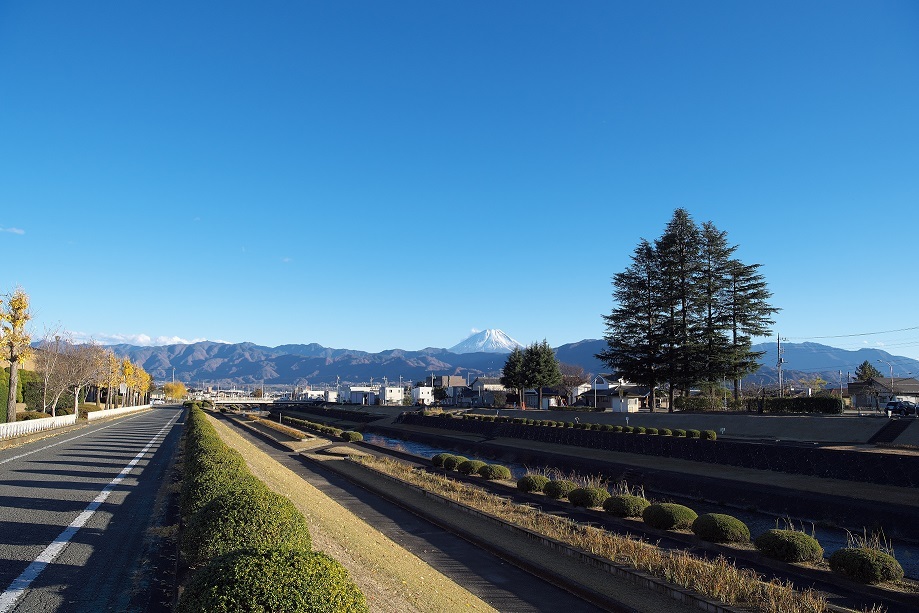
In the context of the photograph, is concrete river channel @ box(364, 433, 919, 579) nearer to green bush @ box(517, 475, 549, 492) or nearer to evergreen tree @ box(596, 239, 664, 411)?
green bush @ box(517, 475, 549, 492)

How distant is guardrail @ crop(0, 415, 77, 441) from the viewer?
3903 centimetres

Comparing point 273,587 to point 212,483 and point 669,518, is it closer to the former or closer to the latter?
point 212,483

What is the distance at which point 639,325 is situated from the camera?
63.4 meters

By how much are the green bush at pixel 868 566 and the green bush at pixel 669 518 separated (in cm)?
496

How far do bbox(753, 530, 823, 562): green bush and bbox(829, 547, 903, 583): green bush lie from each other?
99 centimetres

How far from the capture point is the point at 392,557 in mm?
12266

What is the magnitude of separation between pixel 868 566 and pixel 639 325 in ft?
172

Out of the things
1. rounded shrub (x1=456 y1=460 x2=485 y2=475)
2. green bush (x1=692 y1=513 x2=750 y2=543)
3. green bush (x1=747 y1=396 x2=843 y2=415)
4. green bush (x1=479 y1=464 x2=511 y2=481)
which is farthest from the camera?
green bush (x1=747 y1=396 x2=843 y2=415)

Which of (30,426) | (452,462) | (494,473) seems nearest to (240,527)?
(494,473)

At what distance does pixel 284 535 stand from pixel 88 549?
20.2 feet

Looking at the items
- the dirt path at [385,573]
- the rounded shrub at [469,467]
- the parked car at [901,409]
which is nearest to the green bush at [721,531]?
the dirt path at [385,573]

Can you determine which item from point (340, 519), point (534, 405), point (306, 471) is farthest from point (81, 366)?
point (340, 519)

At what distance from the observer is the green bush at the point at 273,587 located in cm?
536

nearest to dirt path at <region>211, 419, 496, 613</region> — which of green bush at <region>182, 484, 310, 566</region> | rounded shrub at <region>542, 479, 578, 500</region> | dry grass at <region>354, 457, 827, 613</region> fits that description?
green bush at <region>182, 484, 310, 566</region>
